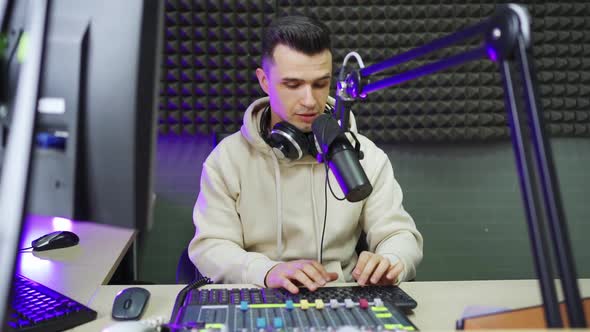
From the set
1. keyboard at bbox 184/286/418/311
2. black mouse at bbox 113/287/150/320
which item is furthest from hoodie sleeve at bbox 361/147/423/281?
black mouse at bbox 113/287/150/320

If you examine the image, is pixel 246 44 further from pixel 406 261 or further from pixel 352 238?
pixel 406 261

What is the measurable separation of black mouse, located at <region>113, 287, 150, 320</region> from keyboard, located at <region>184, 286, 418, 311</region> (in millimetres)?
83

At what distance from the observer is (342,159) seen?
0.71 m

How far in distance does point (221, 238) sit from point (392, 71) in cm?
121

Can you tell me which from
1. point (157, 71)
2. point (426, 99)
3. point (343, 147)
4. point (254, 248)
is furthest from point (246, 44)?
point (157, 71)

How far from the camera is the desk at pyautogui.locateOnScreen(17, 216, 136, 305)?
1.04 m

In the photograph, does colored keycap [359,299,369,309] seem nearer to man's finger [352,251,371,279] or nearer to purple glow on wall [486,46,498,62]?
man's finger [352,251,371,279]

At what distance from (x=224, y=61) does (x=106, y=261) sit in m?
1.12

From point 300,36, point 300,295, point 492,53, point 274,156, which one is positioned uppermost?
point 300,36

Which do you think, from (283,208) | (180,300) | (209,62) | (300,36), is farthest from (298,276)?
(209,62)

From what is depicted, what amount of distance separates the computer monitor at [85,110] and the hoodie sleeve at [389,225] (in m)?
0.79

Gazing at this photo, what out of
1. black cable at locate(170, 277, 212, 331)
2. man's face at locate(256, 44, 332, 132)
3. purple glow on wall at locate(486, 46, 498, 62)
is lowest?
black cable at locate(170, 277, 212, 331)

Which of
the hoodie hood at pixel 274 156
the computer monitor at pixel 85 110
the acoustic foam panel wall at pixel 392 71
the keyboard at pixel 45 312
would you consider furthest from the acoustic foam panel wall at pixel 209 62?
the computer monitor at pixel 85 110

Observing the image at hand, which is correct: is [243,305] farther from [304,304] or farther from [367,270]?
[367,270]
